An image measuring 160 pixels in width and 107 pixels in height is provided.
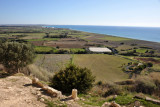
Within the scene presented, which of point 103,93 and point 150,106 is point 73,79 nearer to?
point 103,93

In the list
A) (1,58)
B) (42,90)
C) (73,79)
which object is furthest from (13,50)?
(73,79)

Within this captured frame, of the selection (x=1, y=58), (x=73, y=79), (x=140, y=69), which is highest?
(x=1, y=58)

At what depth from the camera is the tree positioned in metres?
16.2

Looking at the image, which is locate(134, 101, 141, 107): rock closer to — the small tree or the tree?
the small tree

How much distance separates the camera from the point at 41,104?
329 inches

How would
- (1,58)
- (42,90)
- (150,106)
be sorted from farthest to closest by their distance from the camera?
(1,58) → (42,90) → (150,106)

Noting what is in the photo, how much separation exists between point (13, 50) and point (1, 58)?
1767mm

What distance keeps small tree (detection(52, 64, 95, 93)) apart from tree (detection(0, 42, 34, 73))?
700 centimetres

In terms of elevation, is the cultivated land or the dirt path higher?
the dirt path

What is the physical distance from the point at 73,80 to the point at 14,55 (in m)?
9.16

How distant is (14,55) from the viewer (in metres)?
16.1

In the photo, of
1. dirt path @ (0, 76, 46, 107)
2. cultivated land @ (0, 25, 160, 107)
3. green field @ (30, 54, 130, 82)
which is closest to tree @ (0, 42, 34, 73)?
cultivated land @ (0, 25, 160, 107)

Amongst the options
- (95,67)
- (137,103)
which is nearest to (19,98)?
(137,103)

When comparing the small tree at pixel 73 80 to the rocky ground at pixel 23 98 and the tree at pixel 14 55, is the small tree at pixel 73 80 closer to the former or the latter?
the rocky ground at pixel 23 98
